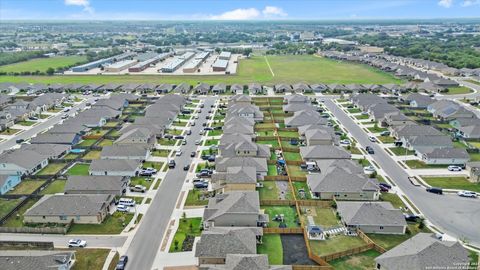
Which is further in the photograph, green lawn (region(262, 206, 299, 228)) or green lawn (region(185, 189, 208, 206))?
green lawn (region(185, 189, 208, 206))

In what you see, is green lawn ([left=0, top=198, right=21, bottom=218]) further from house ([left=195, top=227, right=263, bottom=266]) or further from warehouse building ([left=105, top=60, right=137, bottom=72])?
warehouse building ([left=105, top=60, right=137, bottom=72])

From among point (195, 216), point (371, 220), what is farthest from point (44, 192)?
point (371, 220)

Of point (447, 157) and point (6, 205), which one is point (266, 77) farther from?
point (6, 205)

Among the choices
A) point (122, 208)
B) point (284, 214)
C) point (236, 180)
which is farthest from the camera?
point (236, 180)

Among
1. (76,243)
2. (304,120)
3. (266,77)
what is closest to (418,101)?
(304,120)

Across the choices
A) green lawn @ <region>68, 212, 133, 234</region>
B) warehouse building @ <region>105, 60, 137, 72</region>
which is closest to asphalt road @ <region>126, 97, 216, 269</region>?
green lawn @ <region>68, 212, 133, 234</region>

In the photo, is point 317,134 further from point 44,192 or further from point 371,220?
point 44,192

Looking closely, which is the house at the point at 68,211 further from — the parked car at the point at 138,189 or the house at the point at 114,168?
the house at the point at 114,168
